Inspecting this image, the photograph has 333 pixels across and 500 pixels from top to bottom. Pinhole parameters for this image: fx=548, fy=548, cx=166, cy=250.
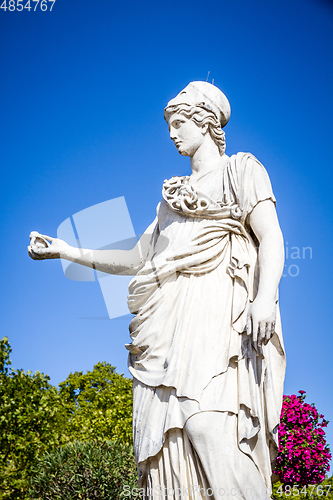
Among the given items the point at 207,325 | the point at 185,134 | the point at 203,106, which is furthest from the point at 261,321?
the point at 203,106

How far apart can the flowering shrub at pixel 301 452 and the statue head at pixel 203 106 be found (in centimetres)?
743

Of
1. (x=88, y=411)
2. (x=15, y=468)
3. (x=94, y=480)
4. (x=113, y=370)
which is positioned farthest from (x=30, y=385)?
(x=113, y=370)

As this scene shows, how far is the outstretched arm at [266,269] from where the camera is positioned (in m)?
3.35

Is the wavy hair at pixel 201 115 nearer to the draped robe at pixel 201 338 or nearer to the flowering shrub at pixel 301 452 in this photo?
the draped robe at pixel 201 338

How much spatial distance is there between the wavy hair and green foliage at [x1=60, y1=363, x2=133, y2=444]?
12712 millimetres

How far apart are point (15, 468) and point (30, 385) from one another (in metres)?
2.25

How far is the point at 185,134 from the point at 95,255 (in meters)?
1.15

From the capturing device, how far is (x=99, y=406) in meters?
24.2

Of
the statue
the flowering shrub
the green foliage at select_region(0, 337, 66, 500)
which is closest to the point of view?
the statue

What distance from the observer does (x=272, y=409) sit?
3467 mm

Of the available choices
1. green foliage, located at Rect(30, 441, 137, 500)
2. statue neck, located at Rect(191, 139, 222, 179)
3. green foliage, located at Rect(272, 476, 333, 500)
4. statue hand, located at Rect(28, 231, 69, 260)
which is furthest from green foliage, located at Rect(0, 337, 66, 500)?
statue neck, located at Rect(191, 139, 222, 179)

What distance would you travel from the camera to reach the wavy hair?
4.10 metres

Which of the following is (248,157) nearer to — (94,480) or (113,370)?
(94,480)

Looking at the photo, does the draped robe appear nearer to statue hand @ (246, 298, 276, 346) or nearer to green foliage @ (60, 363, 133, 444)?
statue hand @ (246, 298, 276, 346)
